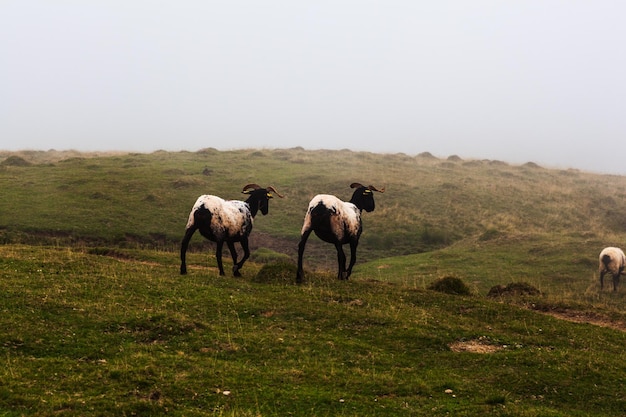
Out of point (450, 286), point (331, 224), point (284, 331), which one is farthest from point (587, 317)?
point (284, 331)

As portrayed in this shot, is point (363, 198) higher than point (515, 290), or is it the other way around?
point (363, 198)

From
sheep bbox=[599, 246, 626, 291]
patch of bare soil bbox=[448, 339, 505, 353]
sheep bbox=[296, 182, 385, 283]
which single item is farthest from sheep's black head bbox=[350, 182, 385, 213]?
sheep bbox=[599, 246, 626, 291]

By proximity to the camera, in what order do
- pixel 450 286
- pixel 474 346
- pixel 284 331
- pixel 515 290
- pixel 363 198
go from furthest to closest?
pixel 363 198 → pixel 515 290 → pixel 450 286 → pixel 284 331 → pixel 474 346

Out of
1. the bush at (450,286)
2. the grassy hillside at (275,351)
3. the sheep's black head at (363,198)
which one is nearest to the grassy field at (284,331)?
the grassy hillside at (275,351)

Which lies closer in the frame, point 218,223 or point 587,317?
point 587,317

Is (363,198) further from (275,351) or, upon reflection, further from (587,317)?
(275,351)

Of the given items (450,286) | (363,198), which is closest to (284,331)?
(450,286)

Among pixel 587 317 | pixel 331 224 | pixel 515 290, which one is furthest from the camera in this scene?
pixel 515 290

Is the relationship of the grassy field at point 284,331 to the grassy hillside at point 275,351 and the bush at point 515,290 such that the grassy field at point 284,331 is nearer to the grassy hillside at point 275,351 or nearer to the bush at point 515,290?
the grassy hillside at point 275,351

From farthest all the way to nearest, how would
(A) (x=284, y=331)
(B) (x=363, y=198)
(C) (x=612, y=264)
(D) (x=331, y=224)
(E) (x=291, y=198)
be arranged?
(E) (x=291, y=198), (C) (x=612, y=264), (B) (x=363, y=198), (D) (x=331, y=224), (A) (x=284, y=331)

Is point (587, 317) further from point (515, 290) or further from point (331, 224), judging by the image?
point (331, 224)

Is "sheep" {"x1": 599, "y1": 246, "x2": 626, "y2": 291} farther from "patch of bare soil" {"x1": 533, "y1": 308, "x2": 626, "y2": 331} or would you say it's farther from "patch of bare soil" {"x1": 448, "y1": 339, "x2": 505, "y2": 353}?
"patch of bare soil" {"x1": 448, "y1": 339, "x2": 505, "y2": 353}

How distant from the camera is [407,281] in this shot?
25.1 m

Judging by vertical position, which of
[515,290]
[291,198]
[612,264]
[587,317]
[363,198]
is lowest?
[587,317]
